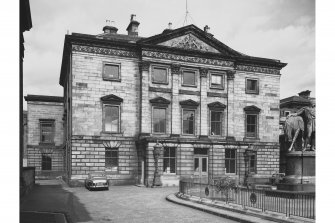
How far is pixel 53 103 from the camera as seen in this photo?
4006 centimetres

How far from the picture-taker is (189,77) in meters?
30.9

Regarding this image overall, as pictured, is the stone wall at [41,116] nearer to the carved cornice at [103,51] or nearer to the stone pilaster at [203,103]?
the carved cornice at [103,51]

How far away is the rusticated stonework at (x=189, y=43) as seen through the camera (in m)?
30.1

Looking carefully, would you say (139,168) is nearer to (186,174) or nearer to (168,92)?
(186,174)

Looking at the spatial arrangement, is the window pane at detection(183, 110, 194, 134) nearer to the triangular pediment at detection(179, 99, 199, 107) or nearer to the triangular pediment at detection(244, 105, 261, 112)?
the triangular pediment at detection(179, 99, 199, 107)

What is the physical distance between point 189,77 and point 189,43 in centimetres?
319

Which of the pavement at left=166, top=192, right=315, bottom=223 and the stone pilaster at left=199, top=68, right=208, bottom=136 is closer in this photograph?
the pavement at left=166, top=192, right=315, bottom=223

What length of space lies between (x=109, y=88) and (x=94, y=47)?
3.69 metres

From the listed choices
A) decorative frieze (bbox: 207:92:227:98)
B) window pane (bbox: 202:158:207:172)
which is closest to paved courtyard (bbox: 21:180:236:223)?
window pane (bbox: 202:158:207:172)

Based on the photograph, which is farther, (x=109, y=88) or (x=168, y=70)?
(x=168, y=70)

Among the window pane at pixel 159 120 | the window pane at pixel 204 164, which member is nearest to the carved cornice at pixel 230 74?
the window pane at pixel 159 120

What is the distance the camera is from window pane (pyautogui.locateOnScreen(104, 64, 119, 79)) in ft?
92.8
